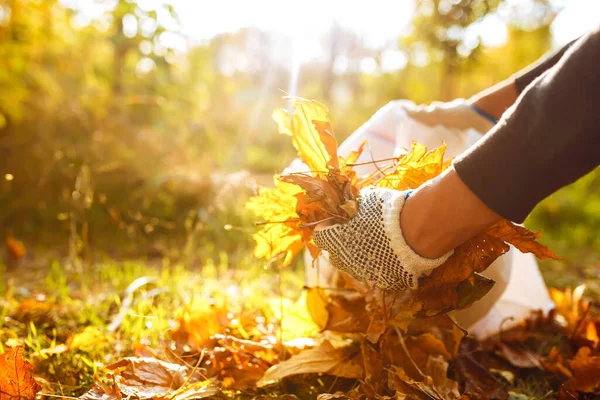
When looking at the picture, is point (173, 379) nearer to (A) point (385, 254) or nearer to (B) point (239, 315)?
(B) point (239, 315)

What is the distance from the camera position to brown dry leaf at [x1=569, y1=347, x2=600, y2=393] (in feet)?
3.79


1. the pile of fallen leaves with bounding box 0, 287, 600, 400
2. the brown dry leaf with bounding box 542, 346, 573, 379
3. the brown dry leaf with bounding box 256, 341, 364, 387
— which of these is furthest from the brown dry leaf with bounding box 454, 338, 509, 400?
the brown dry leaf with bounding box 256, 341, 364, 387

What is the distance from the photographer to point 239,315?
1.41m

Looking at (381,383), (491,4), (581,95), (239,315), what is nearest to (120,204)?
(239,315)

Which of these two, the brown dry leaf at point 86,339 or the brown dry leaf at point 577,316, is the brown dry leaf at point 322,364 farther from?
the brown dry leaf at point 577,316

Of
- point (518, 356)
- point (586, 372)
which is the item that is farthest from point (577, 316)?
point (586, 372)

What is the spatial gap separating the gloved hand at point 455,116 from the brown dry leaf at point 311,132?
576 millimetres

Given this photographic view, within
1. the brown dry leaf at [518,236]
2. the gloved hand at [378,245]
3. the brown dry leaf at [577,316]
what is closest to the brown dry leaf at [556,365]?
the brown dry leaf at [577,316]

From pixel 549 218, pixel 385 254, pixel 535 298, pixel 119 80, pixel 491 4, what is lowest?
pixel 549 218

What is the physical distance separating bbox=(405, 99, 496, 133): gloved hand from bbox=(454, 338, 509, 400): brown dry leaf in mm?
679

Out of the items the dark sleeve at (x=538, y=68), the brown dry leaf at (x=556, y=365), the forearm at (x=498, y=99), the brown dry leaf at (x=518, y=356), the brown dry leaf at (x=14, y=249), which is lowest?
the brown dry leaf at (x=14, y=249)

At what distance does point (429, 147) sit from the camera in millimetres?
1464

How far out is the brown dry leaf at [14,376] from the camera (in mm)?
908

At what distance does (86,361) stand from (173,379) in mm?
285
